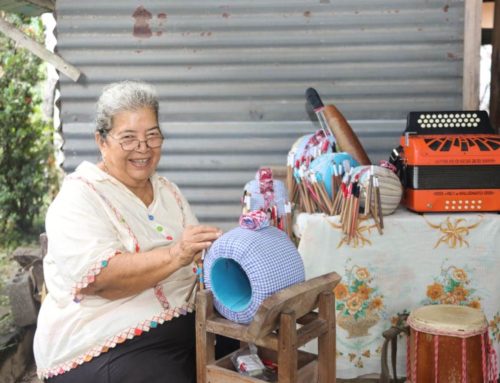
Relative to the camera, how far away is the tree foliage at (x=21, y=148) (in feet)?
21.7

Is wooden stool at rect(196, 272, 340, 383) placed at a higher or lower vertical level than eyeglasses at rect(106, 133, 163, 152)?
lower

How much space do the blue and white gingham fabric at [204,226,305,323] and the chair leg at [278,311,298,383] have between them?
10 centimetres

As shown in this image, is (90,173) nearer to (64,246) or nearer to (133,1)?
(64,246)

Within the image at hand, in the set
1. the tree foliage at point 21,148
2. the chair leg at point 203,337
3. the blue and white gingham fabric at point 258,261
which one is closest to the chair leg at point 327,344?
the blue and white gingham fabric at point 258,261

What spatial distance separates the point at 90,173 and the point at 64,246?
32 cm

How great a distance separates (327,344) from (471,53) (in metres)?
2.54

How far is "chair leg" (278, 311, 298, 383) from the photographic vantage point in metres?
1.89

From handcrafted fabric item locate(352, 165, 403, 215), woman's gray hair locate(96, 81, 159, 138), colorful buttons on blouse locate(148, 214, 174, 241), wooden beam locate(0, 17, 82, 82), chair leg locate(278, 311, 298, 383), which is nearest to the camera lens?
chair leg locate(278, 311, 298, 383)

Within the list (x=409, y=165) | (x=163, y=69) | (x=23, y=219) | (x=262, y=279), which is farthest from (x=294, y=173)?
(x=23, y=219)

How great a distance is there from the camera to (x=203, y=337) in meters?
2.08

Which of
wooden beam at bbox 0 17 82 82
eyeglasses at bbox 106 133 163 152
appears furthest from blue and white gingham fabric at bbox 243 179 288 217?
wooden beam at bbox 0 17 82 82

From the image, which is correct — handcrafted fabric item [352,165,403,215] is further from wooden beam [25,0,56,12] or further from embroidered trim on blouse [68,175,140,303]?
wooden beam [25,0,56,12]

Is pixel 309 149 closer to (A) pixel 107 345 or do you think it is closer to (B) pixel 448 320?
(B) pixel 448 320

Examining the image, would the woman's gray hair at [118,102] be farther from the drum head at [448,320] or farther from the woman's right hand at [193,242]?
the drum head at [448,320]
